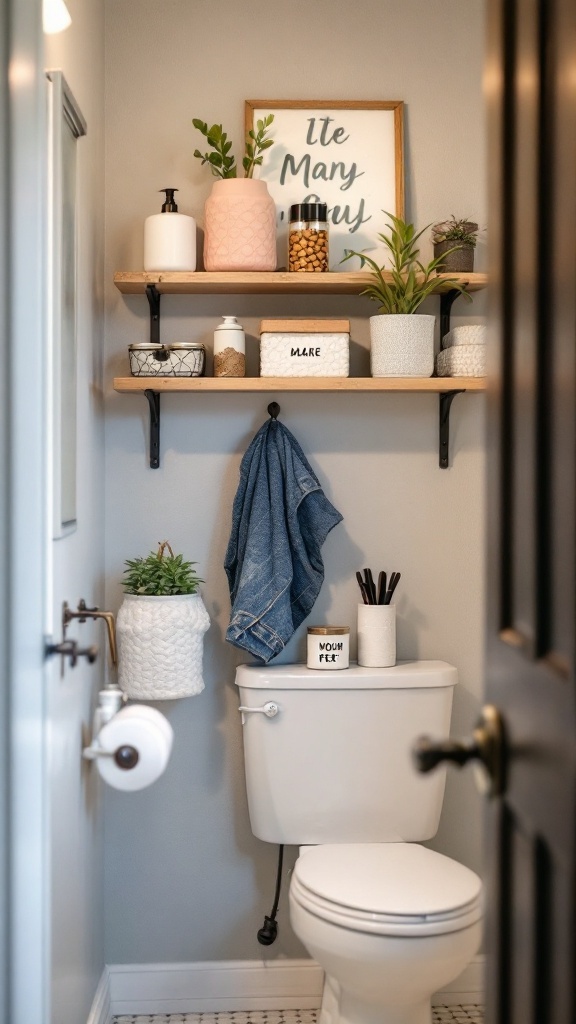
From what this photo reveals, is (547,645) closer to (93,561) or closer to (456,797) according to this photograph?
(93,561)

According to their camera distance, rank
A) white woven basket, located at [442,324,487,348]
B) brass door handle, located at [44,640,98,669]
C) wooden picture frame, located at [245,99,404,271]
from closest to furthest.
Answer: brass door handle, located at [44,640,98,669] < white woven basket, located at [442,324,487,348] < wooden picture frame, located at [245,99,404,271]

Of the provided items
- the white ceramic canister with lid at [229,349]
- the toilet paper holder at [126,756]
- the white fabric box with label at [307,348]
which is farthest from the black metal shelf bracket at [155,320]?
the toilet paper holder at [126,756]

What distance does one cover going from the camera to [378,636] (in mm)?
2340

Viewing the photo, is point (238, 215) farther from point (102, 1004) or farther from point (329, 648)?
point (102, 1004)

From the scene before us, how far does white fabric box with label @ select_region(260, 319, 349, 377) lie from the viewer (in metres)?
2.25

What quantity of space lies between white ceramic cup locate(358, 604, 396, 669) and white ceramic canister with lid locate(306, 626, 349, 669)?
6 centimetres

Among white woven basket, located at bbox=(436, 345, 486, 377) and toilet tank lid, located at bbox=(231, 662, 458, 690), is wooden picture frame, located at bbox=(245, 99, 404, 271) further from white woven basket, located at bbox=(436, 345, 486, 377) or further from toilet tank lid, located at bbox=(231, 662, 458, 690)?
toilet tank lid, located at bbox=(231, 662, 458, 690)

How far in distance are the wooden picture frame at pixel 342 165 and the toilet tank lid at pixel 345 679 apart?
973mm

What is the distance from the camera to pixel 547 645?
0.88 metres

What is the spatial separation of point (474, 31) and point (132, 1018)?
252cm

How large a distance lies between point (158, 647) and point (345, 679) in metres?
0.43

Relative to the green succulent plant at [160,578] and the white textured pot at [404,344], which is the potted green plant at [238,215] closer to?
the white textured pot at [404,344]

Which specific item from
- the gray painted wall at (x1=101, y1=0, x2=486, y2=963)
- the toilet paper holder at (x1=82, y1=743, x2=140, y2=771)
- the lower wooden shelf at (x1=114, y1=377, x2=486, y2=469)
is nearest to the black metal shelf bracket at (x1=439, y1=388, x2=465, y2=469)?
the gray painted wall at (x1=101, y1=0, x2=486, y2=963)

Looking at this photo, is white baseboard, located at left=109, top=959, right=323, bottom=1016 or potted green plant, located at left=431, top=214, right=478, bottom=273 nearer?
potted green plant, located at left=431, top=214, right=478, bottom=273
